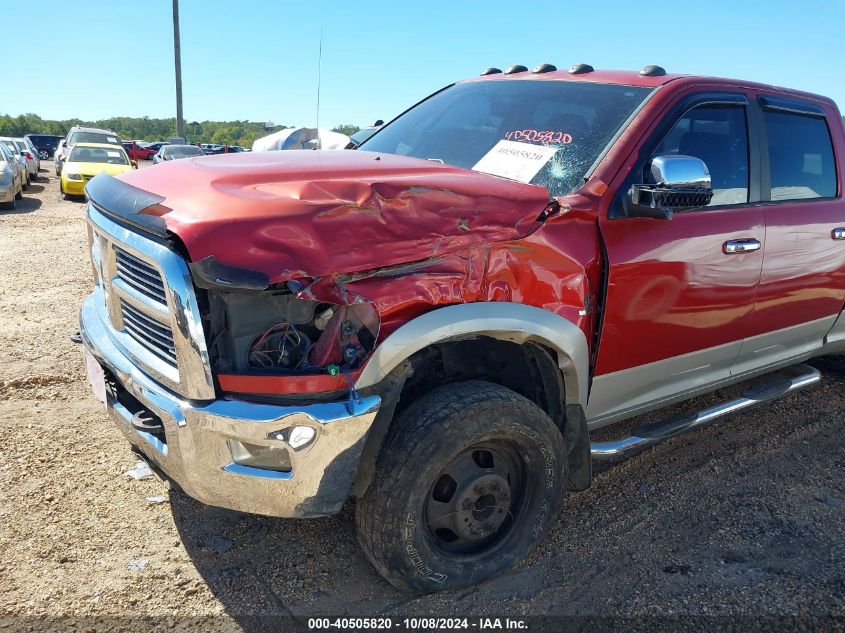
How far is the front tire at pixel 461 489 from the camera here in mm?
2406

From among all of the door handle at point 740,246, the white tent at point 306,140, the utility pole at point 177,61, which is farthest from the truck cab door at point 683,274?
the utility pole at point 177,61

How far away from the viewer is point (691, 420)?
345 cm

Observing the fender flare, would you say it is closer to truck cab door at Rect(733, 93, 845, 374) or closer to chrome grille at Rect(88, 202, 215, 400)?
chrome grille at Rect(88, 202, 215, 400)

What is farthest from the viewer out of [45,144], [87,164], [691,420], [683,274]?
[45,144]

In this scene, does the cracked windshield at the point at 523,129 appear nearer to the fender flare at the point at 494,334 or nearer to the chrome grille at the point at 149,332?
the fender flare at the point at 494,334

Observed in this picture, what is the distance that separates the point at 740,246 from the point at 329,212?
2.17m

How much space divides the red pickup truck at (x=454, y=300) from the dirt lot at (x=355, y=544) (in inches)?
11.3

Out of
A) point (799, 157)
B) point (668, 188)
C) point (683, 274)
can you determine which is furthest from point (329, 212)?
point (799, 157)

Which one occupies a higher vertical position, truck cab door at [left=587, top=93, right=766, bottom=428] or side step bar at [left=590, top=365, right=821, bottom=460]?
truck cab door at [left=587, top=93, right=766, bottom=428]

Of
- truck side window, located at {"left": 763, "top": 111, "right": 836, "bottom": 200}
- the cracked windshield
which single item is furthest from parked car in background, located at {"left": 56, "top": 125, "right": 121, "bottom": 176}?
truck side window, located at {"left": 763, "top": 111, "right": 836, "bottom": 200}

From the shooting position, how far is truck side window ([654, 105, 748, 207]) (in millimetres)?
3219

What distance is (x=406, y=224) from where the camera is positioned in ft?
7.60

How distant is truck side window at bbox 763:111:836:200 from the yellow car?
1433 centimetres

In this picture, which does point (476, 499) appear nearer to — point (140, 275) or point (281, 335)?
point (281, 335)
